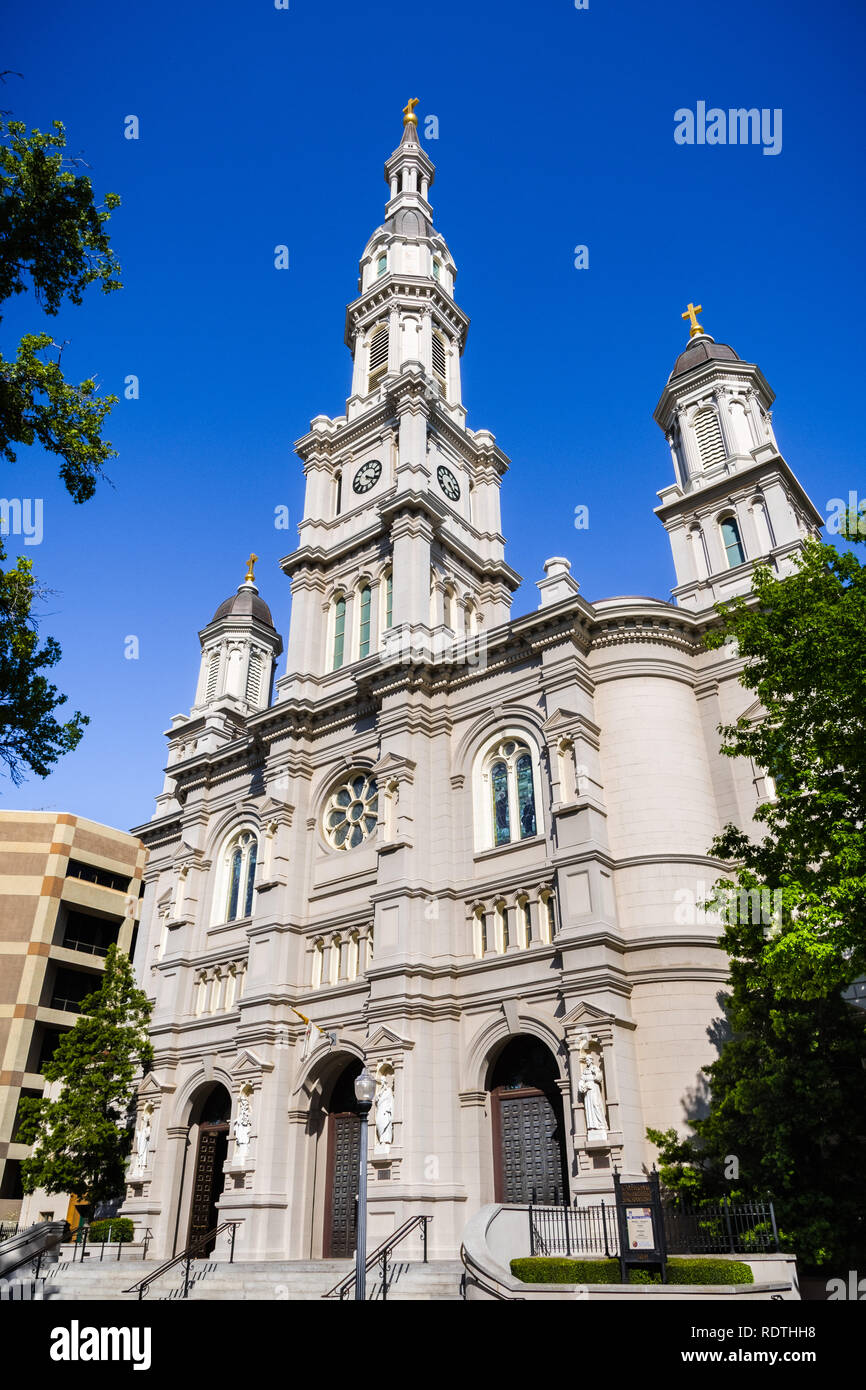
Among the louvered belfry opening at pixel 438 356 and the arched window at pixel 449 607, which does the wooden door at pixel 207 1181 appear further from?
the louvered belfry opening at pixel 438 356

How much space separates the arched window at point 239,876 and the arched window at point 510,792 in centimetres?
970

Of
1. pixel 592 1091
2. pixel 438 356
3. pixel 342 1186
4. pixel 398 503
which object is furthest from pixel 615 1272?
pixel 438 356

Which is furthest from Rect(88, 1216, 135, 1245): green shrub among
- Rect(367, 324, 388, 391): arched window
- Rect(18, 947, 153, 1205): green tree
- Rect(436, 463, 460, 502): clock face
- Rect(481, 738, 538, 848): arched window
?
Rect(367, 324, 388, 391): arched window

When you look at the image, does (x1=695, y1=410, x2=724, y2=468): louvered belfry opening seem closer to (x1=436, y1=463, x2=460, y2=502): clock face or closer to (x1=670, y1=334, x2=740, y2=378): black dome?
(x1=670, y1=334, x2=740, y2=378): black dome

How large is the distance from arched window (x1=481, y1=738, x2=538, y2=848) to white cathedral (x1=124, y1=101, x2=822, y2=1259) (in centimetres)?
12

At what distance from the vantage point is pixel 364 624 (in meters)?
35.5

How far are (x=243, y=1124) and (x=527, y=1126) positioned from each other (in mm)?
9127

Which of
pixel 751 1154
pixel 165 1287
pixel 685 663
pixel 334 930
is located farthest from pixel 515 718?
pixel 165 1287

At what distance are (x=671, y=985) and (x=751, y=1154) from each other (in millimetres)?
4982

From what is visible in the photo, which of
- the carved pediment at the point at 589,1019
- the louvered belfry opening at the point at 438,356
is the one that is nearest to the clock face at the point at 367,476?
the louvered belfry opening at the point at 438,356

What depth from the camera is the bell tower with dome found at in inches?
1233

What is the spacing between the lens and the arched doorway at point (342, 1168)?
85.7 feet

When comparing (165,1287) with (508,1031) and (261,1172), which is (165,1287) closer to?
(261,1172)

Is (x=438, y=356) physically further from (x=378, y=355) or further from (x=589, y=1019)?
(x=589, y=1019)
